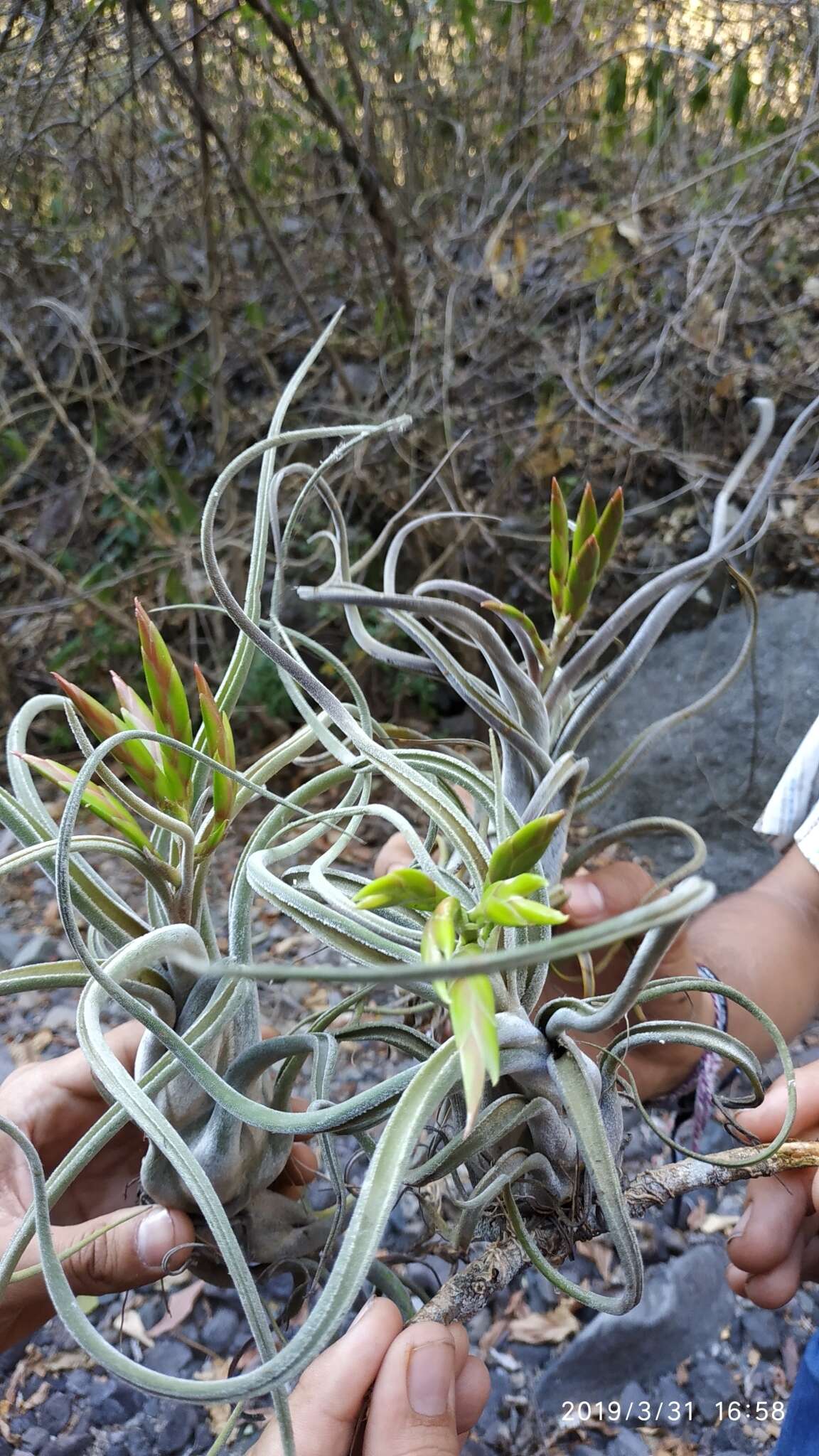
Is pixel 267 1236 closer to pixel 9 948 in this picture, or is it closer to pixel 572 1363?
pixel 572 1363

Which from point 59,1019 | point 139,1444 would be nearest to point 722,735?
point 59,1019

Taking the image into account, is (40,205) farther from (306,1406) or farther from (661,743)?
(306,1406)

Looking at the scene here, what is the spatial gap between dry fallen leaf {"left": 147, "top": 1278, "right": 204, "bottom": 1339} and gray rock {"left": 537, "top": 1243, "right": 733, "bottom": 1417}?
379mm

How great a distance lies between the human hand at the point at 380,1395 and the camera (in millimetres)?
450

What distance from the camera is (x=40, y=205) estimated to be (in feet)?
6.27

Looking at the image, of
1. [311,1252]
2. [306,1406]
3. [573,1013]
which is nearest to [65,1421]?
[311,1252]

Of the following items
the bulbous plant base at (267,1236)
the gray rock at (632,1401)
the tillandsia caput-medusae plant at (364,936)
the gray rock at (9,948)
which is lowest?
the gray rock at (632,1401)

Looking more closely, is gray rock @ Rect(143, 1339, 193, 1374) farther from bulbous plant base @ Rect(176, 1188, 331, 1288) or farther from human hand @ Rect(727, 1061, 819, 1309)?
human hand @ Rect(727, 1061, 819, 1309)

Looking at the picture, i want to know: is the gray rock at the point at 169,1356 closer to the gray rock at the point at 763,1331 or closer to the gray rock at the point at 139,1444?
the gray rock at the point at 139,1444

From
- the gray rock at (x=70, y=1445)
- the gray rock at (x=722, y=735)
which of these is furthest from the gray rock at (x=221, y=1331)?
the gray rock at (x=722, y=735)

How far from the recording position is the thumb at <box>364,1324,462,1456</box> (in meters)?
0.45

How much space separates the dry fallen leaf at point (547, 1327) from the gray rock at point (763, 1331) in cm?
18

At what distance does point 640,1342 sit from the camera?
859 mm

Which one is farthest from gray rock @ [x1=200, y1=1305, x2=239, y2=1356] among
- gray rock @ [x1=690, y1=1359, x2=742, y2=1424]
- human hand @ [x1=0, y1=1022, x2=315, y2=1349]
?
gray rock @ [x1=690, y1=1359, x2=742, y2=1424]
